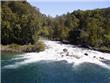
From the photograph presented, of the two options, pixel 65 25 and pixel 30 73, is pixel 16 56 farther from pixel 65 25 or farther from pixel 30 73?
pixel 65 25

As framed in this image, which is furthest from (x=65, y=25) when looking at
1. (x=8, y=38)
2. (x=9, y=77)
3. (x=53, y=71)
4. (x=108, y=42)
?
(x=9, y=77)

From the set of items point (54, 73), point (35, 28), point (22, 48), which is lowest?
point (54, 73)

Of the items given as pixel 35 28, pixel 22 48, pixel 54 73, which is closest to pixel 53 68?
pixel 54 73

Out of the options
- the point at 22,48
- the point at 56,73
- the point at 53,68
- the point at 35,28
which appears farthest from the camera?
the point at 35,28

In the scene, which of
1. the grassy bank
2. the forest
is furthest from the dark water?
the forest

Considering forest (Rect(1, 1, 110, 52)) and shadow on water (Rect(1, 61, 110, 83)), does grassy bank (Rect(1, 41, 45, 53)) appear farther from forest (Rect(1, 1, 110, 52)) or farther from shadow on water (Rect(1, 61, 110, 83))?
shadow on water (Rect(1, 61, 110, 83))

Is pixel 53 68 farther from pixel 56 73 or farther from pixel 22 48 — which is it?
pixel 22 48
